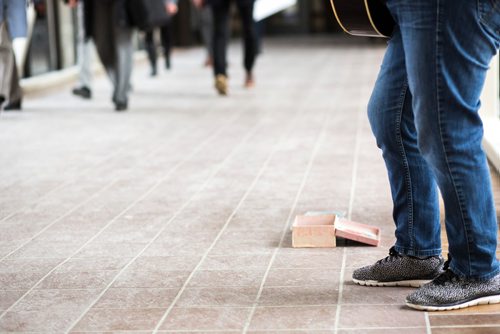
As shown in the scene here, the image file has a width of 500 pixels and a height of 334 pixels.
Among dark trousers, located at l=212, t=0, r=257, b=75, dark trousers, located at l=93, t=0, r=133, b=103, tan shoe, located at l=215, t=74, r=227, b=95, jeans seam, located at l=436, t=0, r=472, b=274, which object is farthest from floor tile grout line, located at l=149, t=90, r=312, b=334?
dark trousers, located at l=212, t=0, r=257, b=75

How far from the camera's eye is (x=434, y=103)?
3.00 metres

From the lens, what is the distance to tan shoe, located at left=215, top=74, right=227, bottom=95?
417 inches

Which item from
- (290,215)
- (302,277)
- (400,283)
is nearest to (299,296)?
(302,277)

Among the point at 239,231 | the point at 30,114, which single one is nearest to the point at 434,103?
the point at 239,231

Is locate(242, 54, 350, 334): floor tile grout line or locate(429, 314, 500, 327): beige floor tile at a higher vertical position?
locate(429, 314, 500, 327): beige floor tile

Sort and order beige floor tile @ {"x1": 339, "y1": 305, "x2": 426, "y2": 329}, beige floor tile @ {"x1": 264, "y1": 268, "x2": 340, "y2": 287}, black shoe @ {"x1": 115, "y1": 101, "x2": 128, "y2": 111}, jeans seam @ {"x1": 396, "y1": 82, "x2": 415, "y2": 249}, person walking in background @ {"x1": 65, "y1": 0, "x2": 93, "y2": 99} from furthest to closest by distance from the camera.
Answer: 1. person walking in background @ {"x1": 65, "y1": 0, "x2": 93, "y2": 99}
2. black shoe @ {"x1": 115, "y1": 101, "x2": 128, "y2": 111}
3. beige floor tile @ {"x1": 264, "y1": 268, "x2": 340, "y2": 287}
4. jeans seam @ {"x1": 396, "y1": 82, "x2": 415, "y2": 249}
5. beige floor tile @ {"x1": 339, "y1": 305, "x2": 426, "y2": 329}

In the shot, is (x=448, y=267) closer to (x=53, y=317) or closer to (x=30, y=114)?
(x=53, y=317)

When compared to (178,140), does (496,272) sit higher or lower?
higher

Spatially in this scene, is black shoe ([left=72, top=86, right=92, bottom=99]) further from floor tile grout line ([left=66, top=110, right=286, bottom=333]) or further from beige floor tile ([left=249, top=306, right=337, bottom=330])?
beige floor tile ([left=249, top=306, right=337, bottom=330])

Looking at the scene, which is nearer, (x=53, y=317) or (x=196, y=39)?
(x=53, y=317)

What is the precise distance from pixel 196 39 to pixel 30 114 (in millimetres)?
12590

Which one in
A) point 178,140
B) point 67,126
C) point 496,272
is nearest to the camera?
point 496,272

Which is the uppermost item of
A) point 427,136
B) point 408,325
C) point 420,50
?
point 420,50

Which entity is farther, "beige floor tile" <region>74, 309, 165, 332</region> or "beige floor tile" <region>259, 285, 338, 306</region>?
"beige floor tile" <region>259, 285, 338, 306</region>
